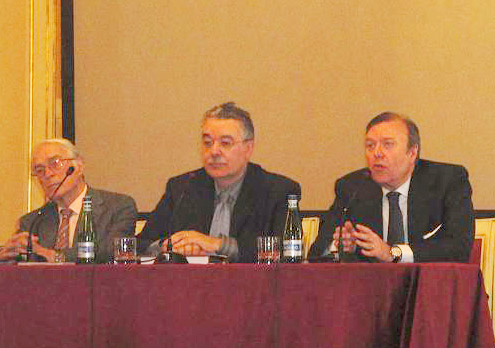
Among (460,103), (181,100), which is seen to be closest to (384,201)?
(460,103)

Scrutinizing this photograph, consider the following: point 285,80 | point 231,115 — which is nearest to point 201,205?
point 231,115

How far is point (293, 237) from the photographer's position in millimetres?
3598

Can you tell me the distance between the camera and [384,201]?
3994mm

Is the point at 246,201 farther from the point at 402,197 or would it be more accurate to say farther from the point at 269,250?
the point at 269,250

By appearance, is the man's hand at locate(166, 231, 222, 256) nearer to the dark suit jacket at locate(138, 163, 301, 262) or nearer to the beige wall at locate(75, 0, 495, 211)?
the dark suit jacket at locate(138, 163, 301, 262)

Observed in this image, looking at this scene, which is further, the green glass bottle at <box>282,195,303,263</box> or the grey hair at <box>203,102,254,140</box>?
the grey hair at <box>203,102,254,140</box>

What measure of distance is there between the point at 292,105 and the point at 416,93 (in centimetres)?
66

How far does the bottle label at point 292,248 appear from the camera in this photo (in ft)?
10.6

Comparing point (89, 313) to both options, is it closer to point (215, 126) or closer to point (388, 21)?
point (215, 126)

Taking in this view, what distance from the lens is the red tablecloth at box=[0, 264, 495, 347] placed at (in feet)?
8.69

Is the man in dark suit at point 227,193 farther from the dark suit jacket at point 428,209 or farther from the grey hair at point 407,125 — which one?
the grey hair at point 407,125

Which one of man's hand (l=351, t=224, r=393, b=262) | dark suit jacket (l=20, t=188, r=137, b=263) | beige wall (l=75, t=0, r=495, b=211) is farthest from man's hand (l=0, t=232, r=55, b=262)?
beige wall (l=75, t=0, r=495, b=211)

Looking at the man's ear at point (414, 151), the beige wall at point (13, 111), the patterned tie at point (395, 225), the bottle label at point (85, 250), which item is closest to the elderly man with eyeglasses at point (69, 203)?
the bottle label at point (85, 250)

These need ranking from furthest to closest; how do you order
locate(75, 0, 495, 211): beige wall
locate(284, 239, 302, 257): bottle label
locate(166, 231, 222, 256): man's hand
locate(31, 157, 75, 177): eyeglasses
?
1. locate(75, 0, 495, 211): beige wall
2. locate(31, 157, 75, 177): eyeglasses
3. locate(166, 231, 222, 256): man's hand
4. locate(284, 239, 302, 257): bottle label
